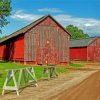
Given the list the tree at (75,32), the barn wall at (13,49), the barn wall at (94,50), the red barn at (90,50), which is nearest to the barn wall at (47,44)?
the barn wall at (13,49)

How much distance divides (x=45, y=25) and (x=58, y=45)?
148 inches

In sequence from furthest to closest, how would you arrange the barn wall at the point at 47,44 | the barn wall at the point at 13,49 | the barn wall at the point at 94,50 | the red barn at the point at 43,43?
the barn wall at the point at 94,50, the barn wall at the point at 13,49, the barn wall at the point at 47,44, the red barn at the point at 43,43

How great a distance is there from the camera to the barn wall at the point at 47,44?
47.2m

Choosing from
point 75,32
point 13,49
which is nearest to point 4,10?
point 13,49

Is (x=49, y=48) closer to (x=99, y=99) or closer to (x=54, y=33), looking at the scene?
(x=54, y=33)

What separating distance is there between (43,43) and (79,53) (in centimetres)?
2746

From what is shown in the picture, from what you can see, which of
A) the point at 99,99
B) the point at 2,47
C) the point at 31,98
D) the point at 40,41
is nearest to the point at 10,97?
the point at 31,98

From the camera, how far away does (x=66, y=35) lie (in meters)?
49.8

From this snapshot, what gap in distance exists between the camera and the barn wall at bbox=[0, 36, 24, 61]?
48.1 metres

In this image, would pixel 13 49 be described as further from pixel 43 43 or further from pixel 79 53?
pixel 79 53

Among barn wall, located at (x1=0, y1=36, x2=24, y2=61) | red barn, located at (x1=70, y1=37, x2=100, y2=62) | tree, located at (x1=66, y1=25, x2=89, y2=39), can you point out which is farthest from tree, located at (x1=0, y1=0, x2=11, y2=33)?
tree, located at (x1=66, y1=25, x2=89, y2=39)

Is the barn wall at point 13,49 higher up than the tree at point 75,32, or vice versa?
the tree at point 75,32

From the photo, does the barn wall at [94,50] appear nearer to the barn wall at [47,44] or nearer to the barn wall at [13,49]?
the barn wall at [13,49]

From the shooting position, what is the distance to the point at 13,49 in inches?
2074
